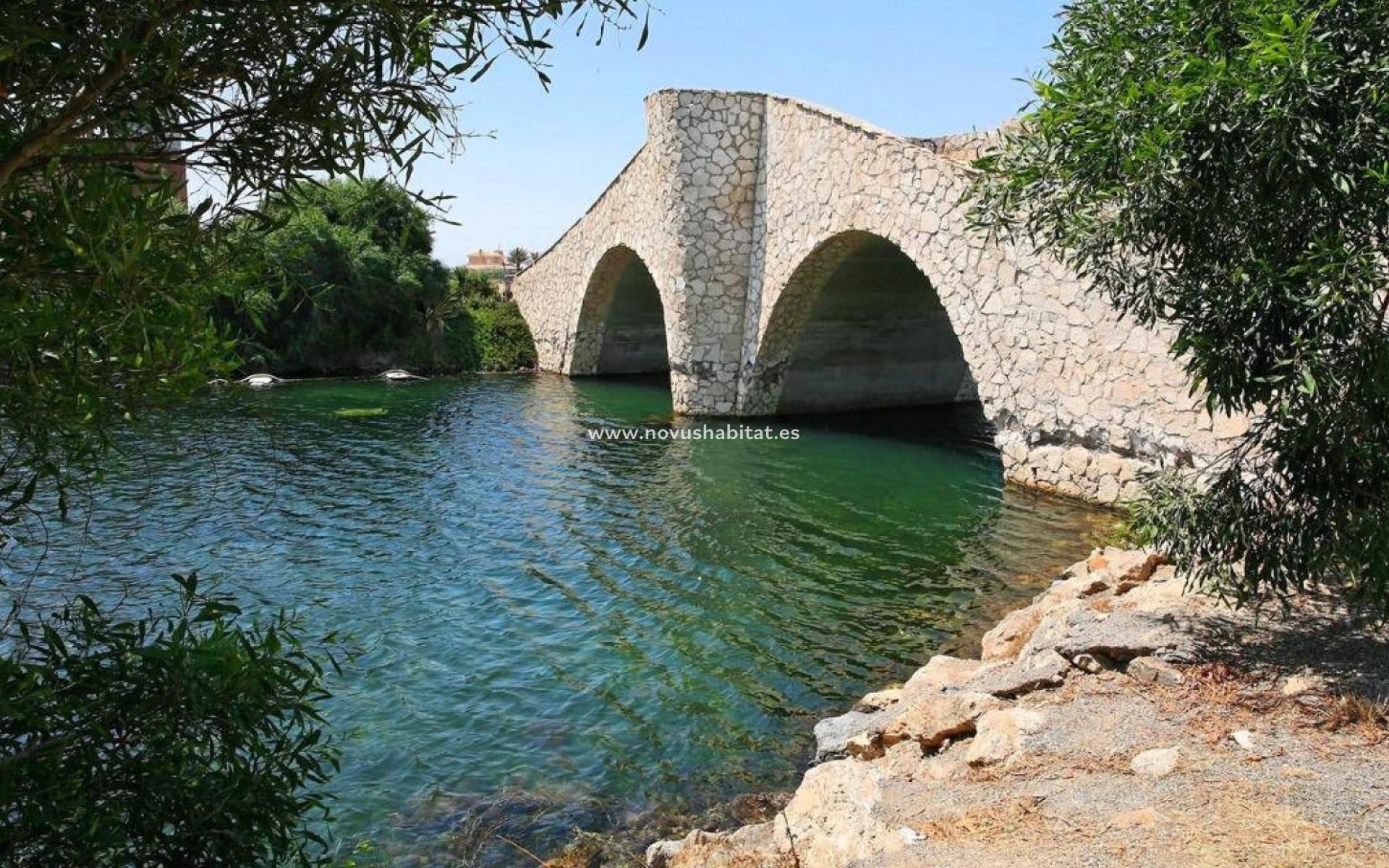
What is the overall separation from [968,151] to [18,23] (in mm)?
12826

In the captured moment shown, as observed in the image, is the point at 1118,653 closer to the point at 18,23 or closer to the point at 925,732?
the point at 925,732

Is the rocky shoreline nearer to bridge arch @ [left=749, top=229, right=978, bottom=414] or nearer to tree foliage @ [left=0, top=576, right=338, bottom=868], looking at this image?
tree foliage @ [left=0, top=576, right=338, bottom=868]

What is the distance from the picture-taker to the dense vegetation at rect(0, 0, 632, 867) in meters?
2.55

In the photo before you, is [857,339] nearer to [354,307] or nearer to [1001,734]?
[354,307]

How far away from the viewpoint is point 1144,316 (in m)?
5.45

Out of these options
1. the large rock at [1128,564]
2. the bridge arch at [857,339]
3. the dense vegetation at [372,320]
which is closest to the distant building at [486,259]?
the dense vegetation at [372,320]

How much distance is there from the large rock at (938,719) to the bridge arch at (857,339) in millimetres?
11499

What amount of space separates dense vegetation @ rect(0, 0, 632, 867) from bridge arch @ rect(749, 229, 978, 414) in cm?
1373

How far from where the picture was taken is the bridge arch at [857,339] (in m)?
17.7

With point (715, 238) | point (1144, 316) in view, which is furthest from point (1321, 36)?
point (715, 238)

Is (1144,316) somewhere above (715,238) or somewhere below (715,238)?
below

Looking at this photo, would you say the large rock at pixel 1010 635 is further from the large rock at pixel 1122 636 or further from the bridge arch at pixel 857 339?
the bridge arch at pixel 857 339


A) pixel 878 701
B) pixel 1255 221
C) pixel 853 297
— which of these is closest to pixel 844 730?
pixel 878 701

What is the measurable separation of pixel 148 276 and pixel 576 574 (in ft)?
25.4
